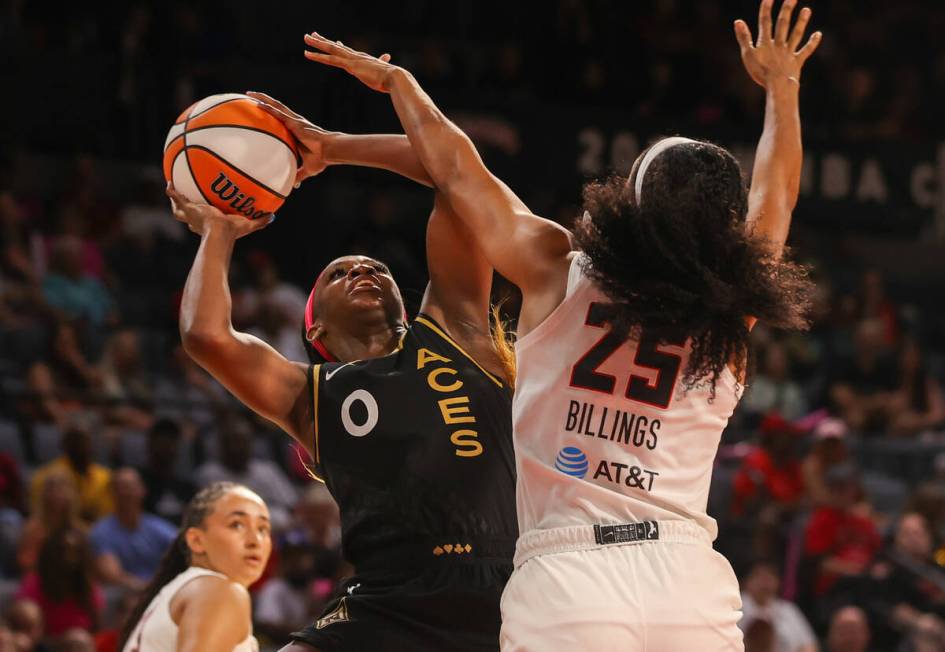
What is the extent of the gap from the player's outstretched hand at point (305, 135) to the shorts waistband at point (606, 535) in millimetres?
1567

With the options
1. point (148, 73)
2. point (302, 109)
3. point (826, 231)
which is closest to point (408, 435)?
point (302, 109)

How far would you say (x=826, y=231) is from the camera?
15266 mm

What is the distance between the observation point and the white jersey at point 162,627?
467 cm

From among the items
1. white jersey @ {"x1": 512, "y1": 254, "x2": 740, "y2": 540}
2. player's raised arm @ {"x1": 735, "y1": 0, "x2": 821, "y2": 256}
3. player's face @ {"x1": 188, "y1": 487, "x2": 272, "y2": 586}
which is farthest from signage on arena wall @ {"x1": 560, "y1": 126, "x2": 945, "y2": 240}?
white jersey @ {"x1": 512, "y1": 254, "x2": 740, "y2": 540}

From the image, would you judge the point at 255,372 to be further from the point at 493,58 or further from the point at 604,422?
the point at 493,58

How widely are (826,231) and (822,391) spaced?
3626 millimetres

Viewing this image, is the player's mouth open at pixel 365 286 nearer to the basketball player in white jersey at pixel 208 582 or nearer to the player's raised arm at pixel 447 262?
the player's raised arm at pixel 447 262

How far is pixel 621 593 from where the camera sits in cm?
292

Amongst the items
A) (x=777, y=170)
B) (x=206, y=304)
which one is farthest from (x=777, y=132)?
(x=206, y=304)

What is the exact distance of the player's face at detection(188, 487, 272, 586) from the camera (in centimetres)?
492

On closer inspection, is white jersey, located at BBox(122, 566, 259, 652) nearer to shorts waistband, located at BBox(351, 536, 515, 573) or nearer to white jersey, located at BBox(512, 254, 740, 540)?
shorts waistband, located at BBox(351, 536, 515, 573)

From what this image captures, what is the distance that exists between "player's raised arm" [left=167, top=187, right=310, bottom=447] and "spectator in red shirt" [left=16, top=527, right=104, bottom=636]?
13.6 feet

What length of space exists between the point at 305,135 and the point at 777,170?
144 centimetres

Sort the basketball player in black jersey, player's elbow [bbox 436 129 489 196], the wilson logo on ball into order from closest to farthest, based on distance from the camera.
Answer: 1. player's elbow [bbox 436 129 489 196]
2. the basketball player in black jersey
3. the wilson logo on ball
